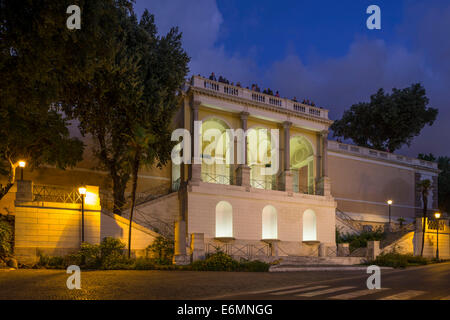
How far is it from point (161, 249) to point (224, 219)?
27.0ft

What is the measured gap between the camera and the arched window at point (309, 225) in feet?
115

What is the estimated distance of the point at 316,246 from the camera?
33.8m

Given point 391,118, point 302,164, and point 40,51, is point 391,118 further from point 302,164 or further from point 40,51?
point 40,51

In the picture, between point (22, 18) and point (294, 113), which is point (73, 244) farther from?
point (294, 113)

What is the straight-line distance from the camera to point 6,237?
20266 mm

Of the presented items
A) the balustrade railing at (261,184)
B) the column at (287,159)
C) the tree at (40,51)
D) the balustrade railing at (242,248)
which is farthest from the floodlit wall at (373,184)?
the tree at (40,51)

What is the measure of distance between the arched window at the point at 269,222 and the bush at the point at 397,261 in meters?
8.64

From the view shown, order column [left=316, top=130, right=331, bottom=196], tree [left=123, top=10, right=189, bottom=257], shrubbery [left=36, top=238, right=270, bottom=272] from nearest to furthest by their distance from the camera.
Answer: shrubbery [left=36, top=238, right=270, bottom=272]
tree [left=123, top=10, right=189, bottom=257]
column [left=316, top=130, right=331, bottom=196]

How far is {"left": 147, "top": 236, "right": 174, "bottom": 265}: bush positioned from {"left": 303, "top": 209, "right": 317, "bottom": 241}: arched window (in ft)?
49.4

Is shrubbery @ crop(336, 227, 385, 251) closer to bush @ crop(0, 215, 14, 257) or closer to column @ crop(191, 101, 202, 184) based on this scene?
column @ crop(191, 101, 202, 184)

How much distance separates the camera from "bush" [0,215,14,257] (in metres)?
20.0

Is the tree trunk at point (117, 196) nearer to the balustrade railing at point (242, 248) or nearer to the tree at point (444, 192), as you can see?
the balustrade railing at point (242, 248)

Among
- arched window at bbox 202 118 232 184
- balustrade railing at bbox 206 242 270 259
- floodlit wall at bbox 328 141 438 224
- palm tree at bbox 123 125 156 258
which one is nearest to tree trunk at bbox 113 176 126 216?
palm tree at bbox 123 125 156 258

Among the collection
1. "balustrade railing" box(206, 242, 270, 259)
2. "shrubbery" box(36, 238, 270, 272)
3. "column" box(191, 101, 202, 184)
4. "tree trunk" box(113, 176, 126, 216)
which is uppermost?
"column" box(191, 101, 202, 184)
